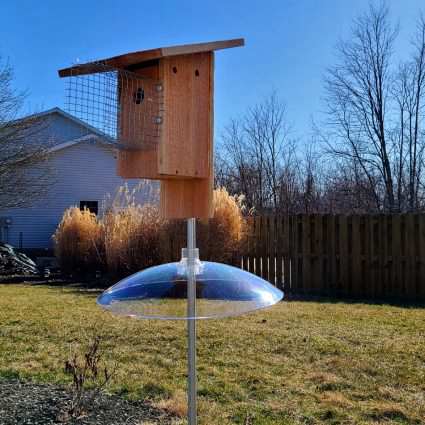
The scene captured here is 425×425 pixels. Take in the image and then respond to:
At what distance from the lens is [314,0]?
10.0 m

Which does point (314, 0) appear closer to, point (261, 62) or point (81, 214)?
point (261, 62)

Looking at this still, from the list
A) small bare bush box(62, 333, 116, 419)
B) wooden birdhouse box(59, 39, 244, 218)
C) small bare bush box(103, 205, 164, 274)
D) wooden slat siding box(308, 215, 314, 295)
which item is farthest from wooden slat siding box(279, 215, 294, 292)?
wooden birdhouse box(59, 39, 244, 218)

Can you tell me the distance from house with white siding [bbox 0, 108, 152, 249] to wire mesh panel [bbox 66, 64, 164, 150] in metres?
15.6

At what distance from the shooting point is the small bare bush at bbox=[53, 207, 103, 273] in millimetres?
11055

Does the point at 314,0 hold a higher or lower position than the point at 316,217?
higher

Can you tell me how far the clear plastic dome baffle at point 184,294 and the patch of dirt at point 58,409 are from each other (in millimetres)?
941

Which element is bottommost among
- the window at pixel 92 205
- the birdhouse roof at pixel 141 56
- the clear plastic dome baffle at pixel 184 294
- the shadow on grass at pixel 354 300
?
the shadow on grass at pixel 354 300

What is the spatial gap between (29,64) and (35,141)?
268cm

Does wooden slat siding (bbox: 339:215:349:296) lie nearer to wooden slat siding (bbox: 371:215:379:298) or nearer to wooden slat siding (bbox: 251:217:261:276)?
wooden slat siding (bbox: 371:215:379:298)

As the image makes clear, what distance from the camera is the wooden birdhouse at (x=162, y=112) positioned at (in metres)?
2.54

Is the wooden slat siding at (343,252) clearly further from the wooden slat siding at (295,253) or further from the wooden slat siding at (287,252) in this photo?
the wooden slat siding at (287,252)

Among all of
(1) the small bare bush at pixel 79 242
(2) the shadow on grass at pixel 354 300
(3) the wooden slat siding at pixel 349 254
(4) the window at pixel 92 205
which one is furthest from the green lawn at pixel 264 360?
(4) the window at pixel 92 205

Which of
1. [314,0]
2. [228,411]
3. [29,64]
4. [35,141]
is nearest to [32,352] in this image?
[228,411]

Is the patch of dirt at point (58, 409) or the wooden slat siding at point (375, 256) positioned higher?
the wooden slat siding at point (375, 256)
